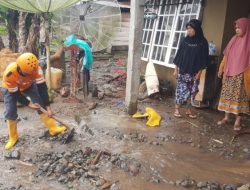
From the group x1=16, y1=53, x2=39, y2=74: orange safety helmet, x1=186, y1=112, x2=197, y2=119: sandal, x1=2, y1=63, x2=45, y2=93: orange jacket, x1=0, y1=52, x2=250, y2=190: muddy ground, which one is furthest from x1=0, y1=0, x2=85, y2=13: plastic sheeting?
x1=186, y1=112, x2=197, y2=119: sandal

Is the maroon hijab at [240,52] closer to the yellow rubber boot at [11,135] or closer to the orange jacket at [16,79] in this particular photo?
the orange jacket at [16,79]

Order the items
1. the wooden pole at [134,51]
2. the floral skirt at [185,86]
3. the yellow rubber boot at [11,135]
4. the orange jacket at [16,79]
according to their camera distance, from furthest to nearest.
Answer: the floral skirt at [185,86] < the wooden pole at [134,51] < the yellow rubber boot at [11,135] < the orange jacket at [16,79]

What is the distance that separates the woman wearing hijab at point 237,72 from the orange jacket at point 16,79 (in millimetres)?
3348

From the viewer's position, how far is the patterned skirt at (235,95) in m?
5.77

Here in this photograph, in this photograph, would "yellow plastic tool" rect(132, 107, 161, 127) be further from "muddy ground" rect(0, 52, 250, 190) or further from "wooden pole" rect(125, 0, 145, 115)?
"wooden pole" rect(125, 0, 145, 115)

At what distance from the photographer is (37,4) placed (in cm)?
698

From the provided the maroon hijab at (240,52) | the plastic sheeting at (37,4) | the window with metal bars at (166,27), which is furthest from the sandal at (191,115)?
Result: the plastic sheeting at (37,4)

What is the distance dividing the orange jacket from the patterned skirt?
3349 mm

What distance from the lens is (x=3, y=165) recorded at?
15.3 feet

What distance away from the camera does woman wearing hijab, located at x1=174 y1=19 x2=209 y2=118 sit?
6041 mm

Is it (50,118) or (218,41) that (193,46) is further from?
(50,118)

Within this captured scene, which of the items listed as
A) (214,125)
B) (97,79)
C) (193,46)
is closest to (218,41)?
(193,46)

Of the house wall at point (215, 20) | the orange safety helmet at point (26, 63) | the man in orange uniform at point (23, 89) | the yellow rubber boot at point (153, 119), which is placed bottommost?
the yellow rubber boot at point (153, 119)

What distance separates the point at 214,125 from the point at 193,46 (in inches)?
64.1
